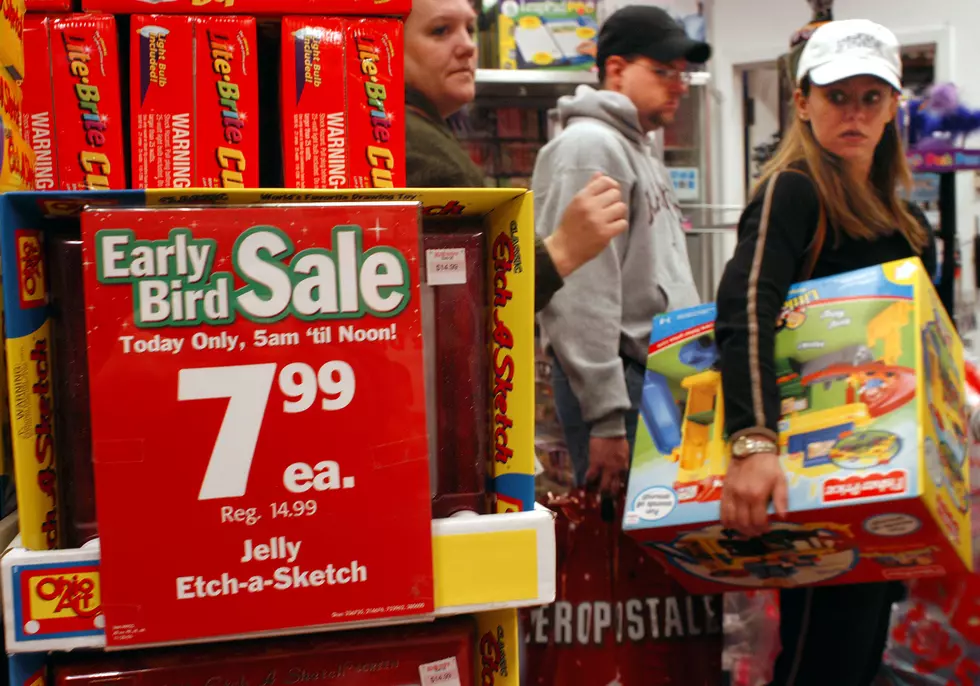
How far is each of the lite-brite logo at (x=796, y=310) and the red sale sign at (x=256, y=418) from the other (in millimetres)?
1007

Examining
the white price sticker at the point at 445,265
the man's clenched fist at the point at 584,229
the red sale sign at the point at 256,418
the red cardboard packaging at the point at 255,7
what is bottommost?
the red sale sign at the point at 256,418

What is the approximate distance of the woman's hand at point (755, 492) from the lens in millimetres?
1448

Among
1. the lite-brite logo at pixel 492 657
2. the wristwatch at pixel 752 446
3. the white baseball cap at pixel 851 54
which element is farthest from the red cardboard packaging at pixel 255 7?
the white baseball cap at pixel 851 54

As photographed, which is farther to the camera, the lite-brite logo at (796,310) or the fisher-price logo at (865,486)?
the lite-brite logo at (796,310)

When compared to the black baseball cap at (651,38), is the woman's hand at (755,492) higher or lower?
lower

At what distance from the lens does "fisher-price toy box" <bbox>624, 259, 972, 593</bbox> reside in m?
1.41

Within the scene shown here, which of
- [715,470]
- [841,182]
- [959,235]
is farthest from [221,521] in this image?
[959,235]

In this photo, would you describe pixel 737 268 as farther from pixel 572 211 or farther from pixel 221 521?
pixel 221 521

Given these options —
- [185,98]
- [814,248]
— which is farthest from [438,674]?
[814,248]

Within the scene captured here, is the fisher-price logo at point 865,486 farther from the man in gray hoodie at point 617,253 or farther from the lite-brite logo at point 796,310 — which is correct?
the man in gray hoodie at point 617,253

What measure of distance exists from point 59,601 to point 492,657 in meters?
0.40

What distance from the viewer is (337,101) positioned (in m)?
0.92

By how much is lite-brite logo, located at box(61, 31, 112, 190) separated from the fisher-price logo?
111 centimetres

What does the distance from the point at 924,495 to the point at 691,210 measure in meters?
3.06
